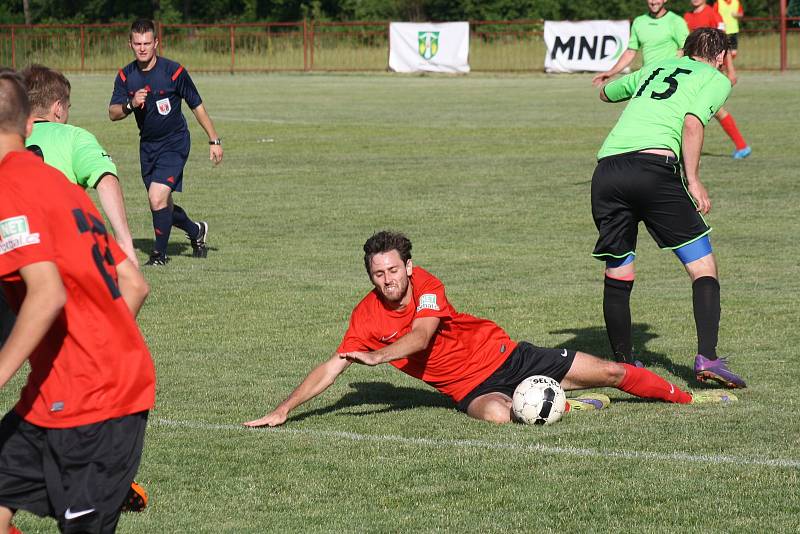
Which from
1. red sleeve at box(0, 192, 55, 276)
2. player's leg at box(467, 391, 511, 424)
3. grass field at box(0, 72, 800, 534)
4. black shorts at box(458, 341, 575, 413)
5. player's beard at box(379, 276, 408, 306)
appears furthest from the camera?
black shorts at box(458, 341, 575, 413)

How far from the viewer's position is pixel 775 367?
8.02 metres

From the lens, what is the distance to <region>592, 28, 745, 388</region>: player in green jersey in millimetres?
7594

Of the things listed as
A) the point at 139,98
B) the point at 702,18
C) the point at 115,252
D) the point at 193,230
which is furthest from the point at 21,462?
the point at 702,18

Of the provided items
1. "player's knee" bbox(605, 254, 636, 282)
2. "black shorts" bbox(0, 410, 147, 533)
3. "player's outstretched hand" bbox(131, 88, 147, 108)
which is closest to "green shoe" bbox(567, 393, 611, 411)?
"player's knee" bbox(605, 254, 636, 282)

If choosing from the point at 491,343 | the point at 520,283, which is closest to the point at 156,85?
the point at 520,283

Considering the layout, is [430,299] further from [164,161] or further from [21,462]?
[164,161]

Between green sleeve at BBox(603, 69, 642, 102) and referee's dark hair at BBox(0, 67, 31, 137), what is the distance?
5070 mm

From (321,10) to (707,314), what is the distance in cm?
6032

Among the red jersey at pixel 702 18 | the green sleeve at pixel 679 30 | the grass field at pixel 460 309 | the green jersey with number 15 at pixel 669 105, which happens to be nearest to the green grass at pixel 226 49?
the grass field at pixel 460 309

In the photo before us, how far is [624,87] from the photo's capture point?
820 cm

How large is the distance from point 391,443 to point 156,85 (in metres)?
6.71

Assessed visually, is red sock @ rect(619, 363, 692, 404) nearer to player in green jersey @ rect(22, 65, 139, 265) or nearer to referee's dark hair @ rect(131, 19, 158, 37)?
player in green jersey @ rect(22, 65, 139, 265)

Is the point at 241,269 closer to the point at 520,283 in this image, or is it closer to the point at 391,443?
the point at 520,283

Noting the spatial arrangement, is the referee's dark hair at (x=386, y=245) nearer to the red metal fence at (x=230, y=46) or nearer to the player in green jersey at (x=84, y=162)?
the player in green jersey at (x=84, y=162)
